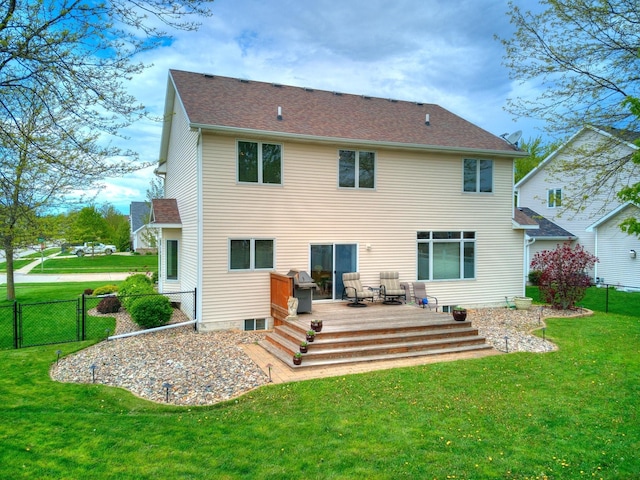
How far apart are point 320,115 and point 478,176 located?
19.6ft

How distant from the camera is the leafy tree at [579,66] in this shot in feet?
27.6

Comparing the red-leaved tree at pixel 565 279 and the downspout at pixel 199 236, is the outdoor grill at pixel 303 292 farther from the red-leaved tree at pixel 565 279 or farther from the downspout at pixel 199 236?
the red-leaved tree at pixel 565 279

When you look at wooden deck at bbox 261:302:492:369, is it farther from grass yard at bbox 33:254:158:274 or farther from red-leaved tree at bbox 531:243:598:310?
grass yard at bbox 33:254:158:274

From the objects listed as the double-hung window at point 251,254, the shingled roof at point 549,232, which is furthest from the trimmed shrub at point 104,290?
the shingled roof at point 549,232

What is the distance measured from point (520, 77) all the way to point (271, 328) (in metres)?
9.37

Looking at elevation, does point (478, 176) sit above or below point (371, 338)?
above

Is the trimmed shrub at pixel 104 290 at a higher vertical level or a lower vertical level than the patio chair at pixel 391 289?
lower

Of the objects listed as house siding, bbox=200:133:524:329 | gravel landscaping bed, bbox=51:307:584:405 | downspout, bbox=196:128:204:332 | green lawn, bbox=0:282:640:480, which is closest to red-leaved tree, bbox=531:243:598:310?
house siding, bbox=200:133:524:329

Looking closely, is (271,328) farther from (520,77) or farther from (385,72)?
(385,72)

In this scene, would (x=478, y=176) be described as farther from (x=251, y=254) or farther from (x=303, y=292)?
(x=251, y=254)

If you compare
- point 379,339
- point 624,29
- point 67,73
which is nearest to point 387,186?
point 379,339

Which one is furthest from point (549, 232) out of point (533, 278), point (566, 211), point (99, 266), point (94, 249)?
point (94, 249)

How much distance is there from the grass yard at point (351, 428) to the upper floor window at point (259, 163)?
621 cm

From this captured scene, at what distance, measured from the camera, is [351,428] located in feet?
17.0
